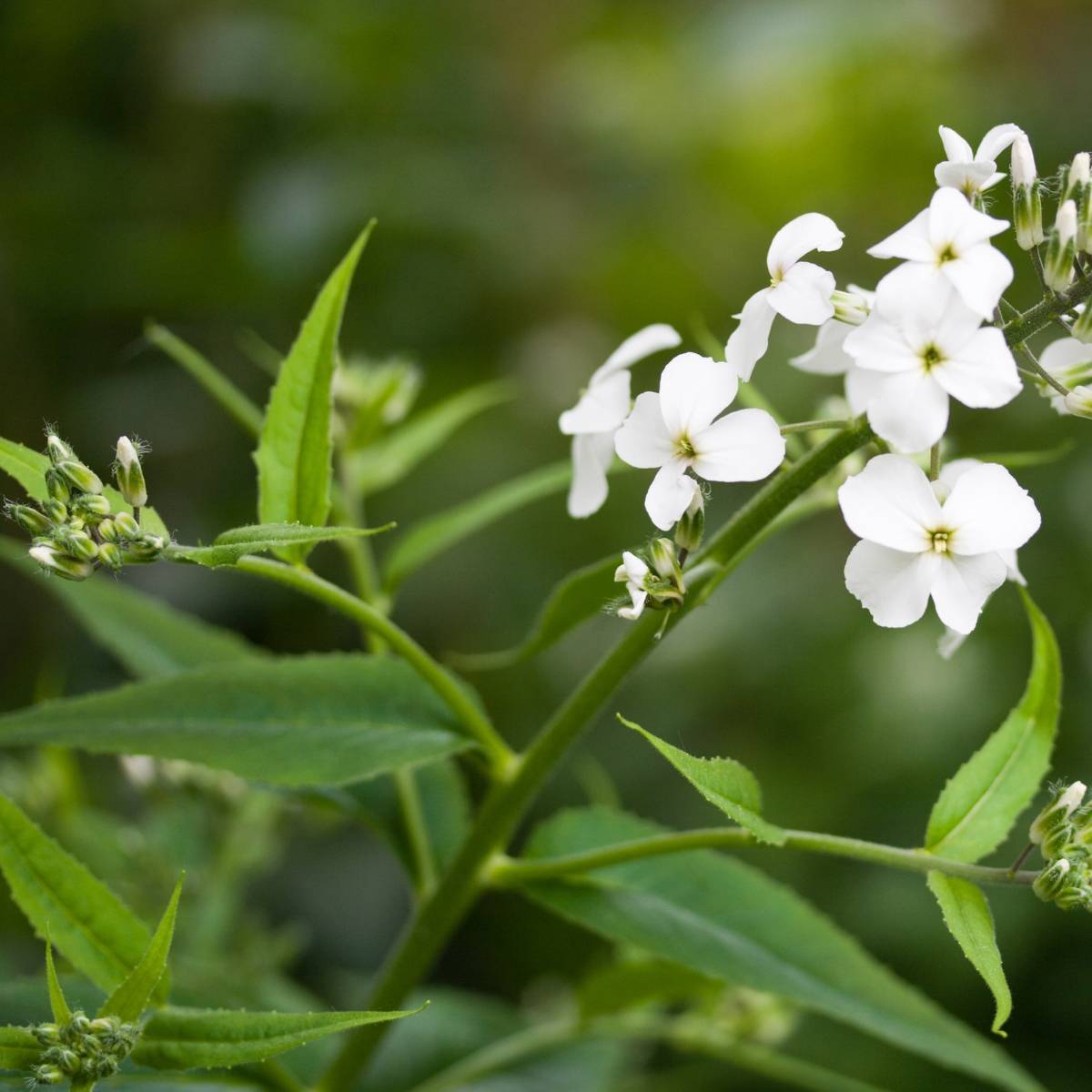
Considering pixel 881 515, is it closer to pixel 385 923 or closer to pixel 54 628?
pixel 385 923

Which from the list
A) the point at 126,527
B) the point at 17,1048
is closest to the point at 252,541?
the point at 126,527

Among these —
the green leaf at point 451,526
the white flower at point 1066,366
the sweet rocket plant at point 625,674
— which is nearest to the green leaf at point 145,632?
the sweet rocket plant at point 625,674

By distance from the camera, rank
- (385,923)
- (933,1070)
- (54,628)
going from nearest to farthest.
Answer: (933,1070) → (385,923) → (54,628)

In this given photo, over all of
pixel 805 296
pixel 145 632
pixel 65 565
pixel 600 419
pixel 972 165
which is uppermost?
pixel 972 165

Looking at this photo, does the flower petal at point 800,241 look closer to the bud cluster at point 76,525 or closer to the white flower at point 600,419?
the white flower at point 600,419

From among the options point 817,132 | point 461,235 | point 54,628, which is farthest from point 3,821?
point 817,132

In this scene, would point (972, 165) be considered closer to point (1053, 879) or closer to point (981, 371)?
point (981, 371)

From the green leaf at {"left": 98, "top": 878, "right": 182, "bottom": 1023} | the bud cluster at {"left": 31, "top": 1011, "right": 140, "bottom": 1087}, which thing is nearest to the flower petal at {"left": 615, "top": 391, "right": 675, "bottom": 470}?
the green leaf at {"left": 98, "top": 878, "right": 182, "bottom": 1023}
